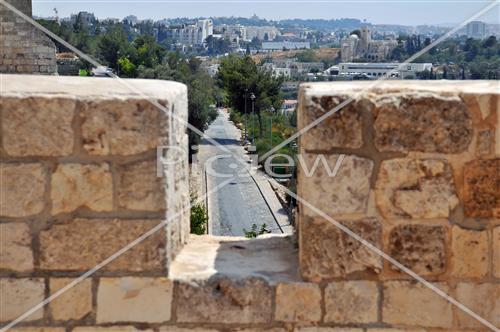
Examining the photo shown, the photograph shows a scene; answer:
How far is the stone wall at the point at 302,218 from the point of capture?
253cm

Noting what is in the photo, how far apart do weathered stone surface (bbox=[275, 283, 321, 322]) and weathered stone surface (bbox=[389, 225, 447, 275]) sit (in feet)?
0.98

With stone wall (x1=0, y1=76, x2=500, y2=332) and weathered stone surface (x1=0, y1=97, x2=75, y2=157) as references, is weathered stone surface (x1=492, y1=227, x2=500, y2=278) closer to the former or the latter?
stone wall (x1=0, y1=76, x2=500, y2=332)

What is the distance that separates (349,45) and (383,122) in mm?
107843

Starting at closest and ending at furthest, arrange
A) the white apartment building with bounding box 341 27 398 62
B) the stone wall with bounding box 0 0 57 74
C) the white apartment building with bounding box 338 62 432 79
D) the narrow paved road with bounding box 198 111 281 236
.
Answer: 1. the white apartment building with bounding box 338 62 432 79
2. the stone wall with bounding box 0 0 57 74
3. the narrow paved road with bounding box 198 111 281 236
4. the white apartment building with bounding box 341 27 398 62

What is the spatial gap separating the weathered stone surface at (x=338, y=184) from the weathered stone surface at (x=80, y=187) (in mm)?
683

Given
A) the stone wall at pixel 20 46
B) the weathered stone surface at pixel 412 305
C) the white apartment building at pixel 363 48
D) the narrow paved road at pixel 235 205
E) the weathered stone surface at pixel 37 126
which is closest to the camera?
the weathered stone surface at pixel 37 126

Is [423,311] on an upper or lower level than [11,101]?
lower

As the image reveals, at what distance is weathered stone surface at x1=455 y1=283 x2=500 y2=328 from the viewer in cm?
260

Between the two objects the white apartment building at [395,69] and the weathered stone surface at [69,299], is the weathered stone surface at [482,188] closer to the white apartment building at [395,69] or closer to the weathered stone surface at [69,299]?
the white apartment building at [395,69]

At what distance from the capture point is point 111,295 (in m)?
2.60

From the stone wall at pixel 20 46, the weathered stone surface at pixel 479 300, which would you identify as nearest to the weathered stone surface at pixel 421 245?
the weathered stone surface at pixel 479 300

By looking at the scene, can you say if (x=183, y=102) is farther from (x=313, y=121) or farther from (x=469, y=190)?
(x=469, y=190)

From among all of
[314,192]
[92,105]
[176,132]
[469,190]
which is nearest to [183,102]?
[176,132]

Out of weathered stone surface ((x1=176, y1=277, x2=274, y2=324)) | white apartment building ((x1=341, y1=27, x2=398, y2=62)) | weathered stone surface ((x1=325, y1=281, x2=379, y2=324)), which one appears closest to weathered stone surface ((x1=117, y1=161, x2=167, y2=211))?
weathered stone surface ((x1=176, y1=277, x2=274, y2=324))
